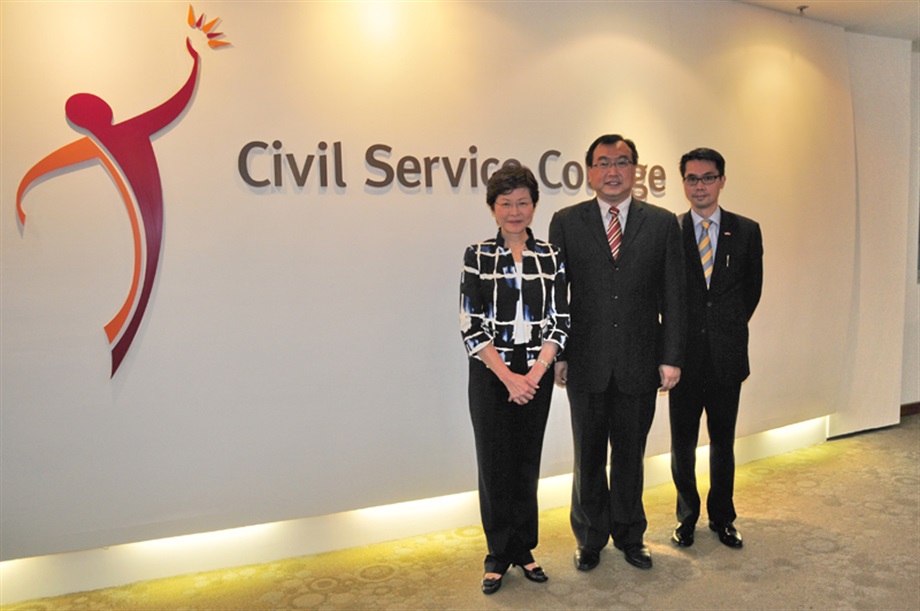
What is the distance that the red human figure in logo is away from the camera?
312cm

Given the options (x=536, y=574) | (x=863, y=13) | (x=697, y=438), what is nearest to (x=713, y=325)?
(x=697, y=438)

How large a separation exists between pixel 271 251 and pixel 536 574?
6.50 feet

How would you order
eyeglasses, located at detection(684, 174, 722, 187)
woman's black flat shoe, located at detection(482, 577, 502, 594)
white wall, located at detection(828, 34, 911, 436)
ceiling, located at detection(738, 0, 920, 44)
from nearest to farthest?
woman's black flat shoe, located at detection(482, 577, 502, 594)
eyeglasses, located at detection(684, 174, 722, 187)
ceiling, located at detection(738, 0, 920, 44)
white wall, located at detection(828, 34, 911, 436)

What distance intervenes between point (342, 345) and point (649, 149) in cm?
238

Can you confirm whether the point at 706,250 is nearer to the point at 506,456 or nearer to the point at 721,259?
the point at 721,259

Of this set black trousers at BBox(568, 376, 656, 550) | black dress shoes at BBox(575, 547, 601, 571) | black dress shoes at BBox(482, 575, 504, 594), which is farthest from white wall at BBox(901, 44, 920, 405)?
black dress shoes at BBox(482, 575, 504, 594)

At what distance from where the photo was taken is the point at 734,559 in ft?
11.0

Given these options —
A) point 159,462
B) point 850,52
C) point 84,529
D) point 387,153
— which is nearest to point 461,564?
point 159,462

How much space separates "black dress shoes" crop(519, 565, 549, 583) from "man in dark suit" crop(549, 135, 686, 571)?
219 mm

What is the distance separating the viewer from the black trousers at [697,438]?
3465 mm

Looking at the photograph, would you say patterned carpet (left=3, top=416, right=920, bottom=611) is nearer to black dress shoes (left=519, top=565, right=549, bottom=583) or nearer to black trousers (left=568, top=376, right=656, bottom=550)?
black dress shoes (left=519, top=565, right=549, bottom=583)

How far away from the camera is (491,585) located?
3027 mm

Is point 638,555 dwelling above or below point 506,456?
below

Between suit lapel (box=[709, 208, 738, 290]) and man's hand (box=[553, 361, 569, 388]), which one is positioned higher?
suit lapel (box=[709, 208, 738, 290])
